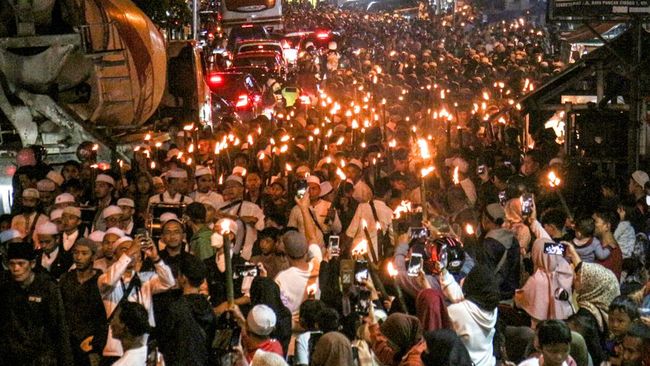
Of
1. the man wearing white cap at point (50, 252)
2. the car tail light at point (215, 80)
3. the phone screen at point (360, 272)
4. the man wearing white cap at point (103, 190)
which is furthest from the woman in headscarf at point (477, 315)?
the car tail light at point (215, 80)

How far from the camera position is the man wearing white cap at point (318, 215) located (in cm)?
1045

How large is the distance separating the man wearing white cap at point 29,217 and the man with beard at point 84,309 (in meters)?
2.54

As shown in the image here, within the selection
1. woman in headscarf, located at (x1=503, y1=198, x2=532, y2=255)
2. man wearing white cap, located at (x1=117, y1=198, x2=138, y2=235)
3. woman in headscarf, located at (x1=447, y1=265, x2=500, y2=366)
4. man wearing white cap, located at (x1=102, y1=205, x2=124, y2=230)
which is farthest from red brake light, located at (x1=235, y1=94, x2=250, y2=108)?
woman in headscarf, located at (x1=447, y1=265, x2=500, y2=366)

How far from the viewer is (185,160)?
47.5ft

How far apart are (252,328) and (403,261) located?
2.03 metres

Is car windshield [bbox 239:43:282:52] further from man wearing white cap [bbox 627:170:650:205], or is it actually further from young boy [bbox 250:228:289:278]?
young boy [bbox 250:228:289:278]

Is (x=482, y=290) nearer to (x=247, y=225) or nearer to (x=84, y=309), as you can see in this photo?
(x=84, y=309)

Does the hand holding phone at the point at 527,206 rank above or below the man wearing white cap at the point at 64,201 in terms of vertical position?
above

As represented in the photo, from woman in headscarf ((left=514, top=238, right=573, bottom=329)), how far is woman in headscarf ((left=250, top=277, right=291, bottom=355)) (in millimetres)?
1827

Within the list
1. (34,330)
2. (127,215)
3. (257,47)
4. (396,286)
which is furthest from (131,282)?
(257,47)

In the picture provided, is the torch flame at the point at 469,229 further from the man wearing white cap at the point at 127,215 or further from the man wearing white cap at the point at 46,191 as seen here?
the man wearing white cap at the point at 46,191

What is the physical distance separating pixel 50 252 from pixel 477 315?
4.42 metres

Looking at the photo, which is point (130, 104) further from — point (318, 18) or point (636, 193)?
point (318, 18)

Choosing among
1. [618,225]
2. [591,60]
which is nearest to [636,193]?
[618,225]
